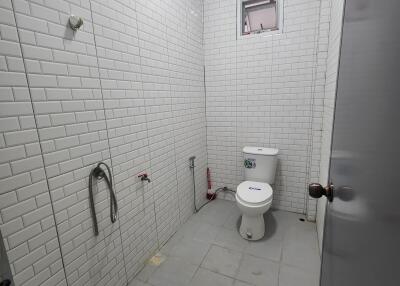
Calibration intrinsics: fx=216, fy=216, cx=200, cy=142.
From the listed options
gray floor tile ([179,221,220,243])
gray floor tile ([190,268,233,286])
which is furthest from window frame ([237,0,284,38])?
gray floor tile ([190,268,233,286])

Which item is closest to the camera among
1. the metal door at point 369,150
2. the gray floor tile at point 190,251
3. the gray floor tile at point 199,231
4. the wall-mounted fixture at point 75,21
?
the metal door at point 369,150

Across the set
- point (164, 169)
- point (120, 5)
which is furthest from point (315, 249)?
point (120, 5)

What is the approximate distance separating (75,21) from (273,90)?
6.38 feet

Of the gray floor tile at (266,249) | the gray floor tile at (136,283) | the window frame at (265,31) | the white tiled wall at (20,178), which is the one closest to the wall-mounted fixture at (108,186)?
the white tiled wall at (20,178)

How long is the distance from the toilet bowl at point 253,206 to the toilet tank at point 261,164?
0.55 feet

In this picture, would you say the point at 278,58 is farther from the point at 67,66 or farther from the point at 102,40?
the point at 67,66

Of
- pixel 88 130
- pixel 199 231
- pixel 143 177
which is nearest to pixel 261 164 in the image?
pixel 199 231

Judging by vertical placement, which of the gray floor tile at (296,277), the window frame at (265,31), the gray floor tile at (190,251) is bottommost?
the gray floor tile at (296,277)

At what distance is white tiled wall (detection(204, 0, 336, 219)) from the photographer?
7.17ft

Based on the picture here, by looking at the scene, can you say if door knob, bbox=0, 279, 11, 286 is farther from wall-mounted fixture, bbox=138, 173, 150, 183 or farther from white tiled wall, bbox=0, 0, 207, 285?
wall-mounted fixture, bbox=138, 173, 150, 183

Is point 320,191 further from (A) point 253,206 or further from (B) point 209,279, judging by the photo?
(B) point 209,279

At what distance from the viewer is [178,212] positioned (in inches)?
90.9

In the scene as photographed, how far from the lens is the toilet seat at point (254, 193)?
6.40 ft

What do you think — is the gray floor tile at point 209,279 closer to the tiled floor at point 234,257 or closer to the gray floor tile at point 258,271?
the tiled floor at point 234,257
